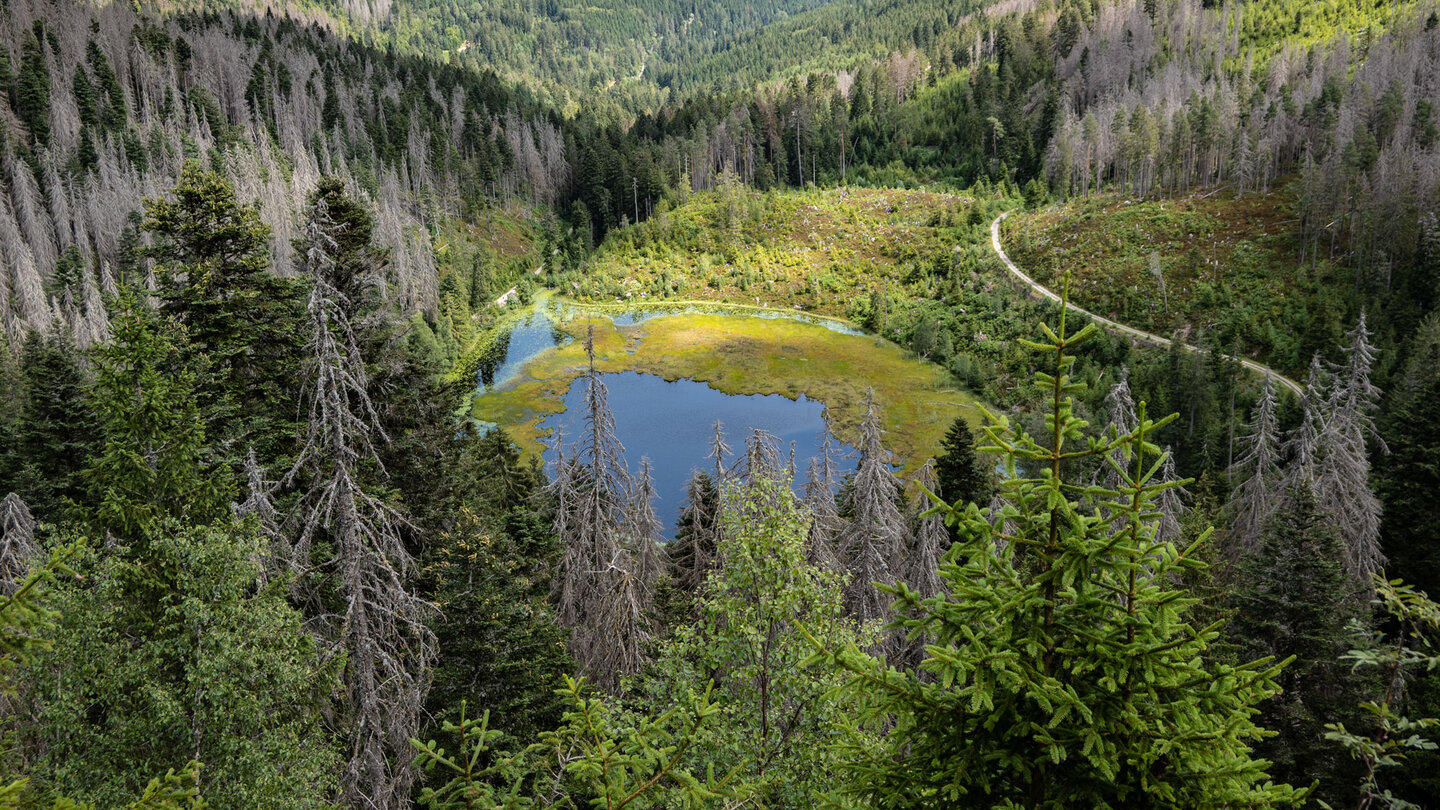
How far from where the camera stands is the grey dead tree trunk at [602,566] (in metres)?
20.6

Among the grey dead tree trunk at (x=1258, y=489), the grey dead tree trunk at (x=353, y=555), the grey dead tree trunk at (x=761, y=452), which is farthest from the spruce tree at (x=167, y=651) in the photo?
the grey dead tree trunk at (x=1258, y=489)

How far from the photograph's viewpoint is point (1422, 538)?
1113 inches

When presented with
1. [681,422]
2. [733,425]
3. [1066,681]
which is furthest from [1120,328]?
[1066,681]

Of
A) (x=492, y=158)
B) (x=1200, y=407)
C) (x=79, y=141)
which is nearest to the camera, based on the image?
(x=1200, y=407)

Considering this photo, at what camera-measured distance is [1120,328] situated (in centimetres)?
7606

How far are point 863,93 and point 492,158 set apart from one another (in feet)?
257

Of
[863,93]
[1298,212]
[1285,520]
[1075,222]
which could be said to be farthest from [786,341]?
[863,93]

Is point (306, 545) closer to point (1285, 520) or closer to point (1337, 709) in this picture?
point (1337, 709)

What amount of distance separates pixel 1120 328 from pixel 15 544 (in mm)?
83966

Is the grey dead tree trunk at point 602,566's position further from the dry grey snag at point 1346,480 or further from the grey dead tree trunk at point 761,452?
the dry grey snag at point 1346,480

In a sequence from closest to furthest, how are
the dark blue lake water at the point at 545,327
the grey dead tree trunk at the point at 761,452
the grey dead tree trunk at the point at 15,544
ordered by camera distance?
1. the grey dead tree trunk at the point at 15,544
2. the grey dead tree trunk at the point at 761,452
3. the dark blue lake water at the point at 545,327

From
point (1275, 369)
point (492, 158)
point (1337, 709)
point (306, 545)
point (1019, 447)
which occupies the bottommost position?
point (1275, 369)

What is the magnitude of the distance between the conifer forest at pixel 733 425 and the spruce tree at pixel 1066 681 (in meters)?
0.06

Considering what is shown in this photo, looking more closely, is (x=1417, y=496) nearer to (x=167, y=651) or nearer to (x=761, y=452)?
(x=761, y=452)
